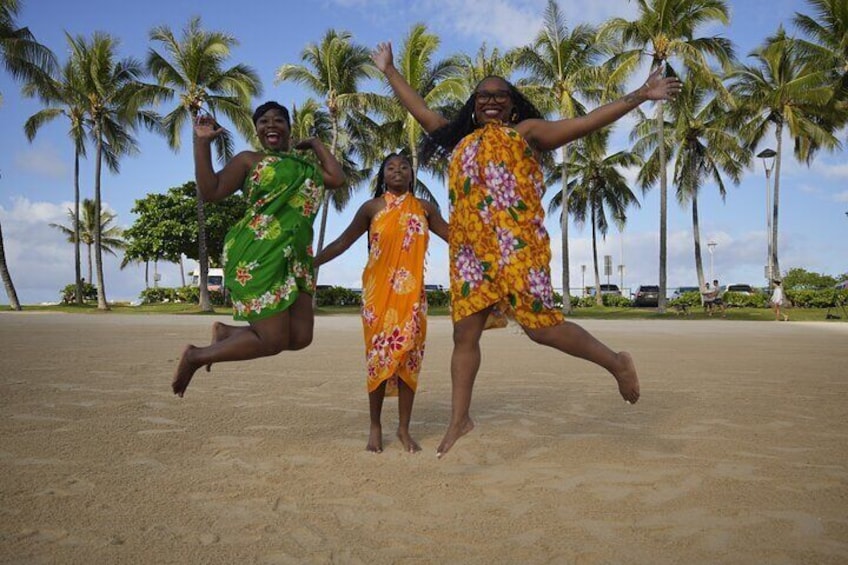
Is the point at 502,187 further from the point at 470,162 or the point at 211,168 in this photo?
the point at 211,168

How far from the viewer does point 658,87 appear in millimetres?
3523

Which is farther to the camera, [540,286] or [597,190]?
[597,190]

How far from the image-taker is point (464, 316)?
3598mm

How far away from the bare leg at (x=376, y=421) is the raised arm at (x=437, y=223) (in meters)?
1.04

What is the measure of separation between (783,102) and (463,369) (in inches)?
Answer: 1407

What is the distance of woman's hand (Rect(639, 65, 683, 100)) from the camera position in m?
3.49

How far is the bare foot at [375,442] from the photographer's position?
3.89m

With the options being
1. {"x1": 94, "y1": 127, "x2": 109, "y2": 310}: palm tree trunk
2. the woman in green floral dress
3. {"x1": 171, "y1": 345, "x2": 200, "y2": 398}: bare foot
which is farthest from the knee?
{"x1": 94, "y1": 127, "x2": 109, "y2": 310}: palm tree trunk

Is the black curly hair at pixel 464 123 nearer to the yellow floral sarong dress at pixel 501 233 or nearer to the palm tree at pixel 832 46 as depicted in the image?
the yellow floral sarong dress at pixel 501 233

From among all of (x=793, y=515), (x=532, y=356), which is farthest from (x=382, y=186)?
(x=532, y=356)

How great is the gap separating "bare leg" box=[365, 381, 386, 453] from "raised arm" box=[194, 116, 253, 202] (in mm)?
1524

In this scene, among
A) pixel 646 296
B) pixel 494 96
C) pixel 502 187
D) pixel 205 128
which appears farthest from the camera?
pixel 646 296

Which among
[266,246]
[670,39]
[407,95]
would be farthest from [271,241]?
[670,39]

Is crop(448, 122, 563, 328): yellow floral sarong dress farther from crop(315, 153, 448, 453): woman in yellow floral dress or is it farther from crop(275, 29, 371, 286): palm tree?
crop(275, 29, 371, 286): palm tree
